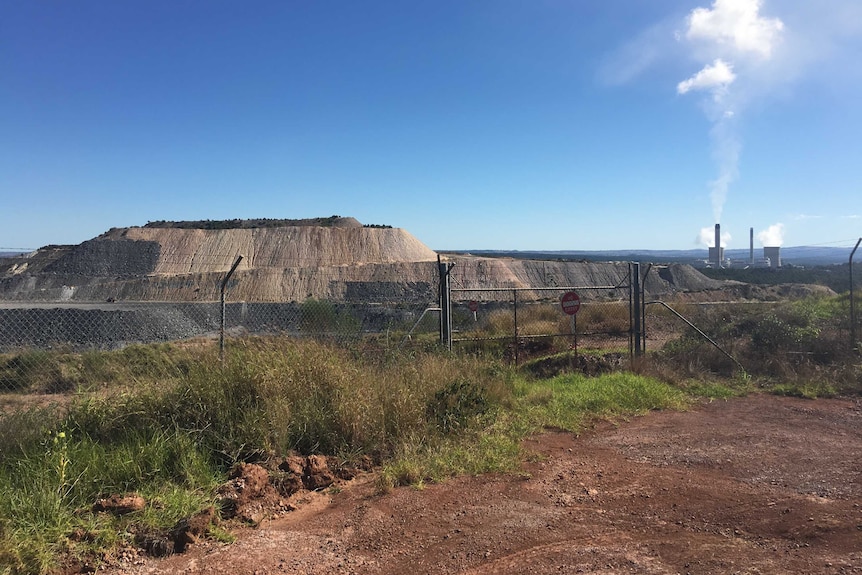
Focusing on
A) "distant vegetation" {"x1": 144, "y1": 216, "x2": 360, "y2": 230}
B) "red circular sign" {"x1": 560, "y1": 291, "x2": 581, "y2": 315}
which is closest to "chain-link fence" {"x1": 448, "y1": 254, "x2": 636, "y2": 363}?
"red circular sign" {"x1": 560, "y1": 291, "x2": 581, "y2": 315}

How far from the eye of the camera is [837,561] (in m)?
3.40

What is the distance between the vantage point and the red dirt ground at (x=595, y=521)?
3.48 m

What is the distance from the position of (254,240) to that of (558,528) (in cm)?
6624

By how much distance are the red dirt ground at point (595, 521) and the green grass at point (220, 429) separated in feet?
1.45

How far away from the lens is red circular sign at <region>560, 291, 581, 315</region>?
977 cm

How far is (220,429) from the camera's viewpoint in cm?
509

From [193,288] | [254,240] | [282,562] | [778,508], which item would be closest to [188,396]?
[282,562]

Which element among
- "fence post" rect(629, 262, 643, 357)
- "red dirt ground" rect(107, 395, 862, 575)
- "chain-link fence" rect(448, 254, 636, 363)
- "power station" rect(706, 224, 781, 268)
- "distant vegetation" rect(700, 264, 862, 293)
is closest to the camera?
"red dirt ground" rect(107, 395, 862, 575)

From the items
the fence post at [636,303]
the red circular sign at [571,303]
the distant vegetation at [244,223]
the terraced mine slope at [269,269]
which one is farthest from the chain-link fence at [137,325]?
the distant vegetation at [244,223]

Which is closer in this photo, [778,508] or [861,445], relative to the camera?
[778,508]

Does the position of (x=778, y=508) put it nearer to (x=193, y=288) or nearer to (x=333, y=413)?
(x=333, y=413)

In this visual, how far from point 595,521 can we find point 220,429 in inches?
129

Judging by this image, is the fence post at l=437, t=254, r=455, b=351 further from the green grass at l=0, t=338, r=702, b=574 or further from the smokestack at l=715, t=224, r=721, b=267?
the smokestack at l=715, t=224, r=721, b=267

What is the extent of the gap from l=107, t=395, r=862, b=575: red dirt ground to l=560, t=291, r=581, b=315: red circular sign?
13.2 ft
